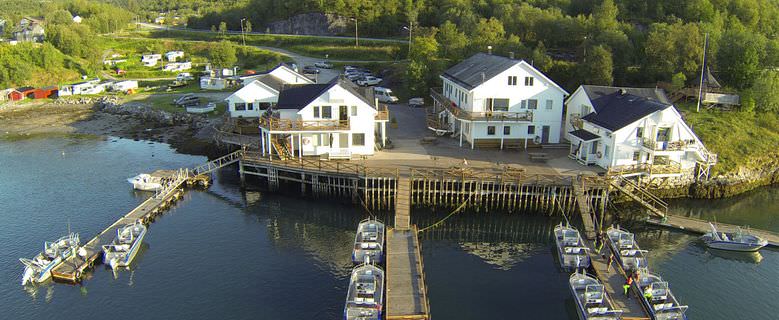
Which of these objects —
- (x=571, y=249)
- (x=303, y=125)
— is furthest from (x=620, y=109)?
(x=303, y=125)

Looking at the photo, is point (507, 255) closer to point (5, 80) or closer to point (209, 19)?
point (5, 80)

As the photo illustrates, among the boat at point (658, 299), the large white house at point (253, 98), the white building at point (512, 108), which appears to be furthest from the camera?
the large white house at point (253, 98)

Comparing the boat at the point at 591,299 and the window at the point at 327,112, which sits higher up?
the window at the point at 327,112

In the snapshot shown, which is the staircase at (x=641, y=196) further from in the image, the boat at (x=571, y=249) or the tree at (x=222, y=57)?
the tree at (x=222, y=57)

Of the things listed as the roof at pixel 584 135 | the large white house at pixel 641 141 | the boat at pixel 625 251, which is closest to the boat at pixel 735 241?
the boat at pixel 625 251

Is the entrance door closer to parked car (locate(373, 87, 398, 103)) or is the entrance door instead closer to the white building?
the white building

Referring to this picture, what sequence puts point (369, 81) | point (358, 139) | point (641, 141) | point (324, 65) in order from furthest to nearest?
point (324, 65) < point (369, 81) < point (358, 139) < point (641, 141)

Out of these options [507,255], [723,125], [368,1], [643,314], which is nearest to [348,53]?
[368,1]

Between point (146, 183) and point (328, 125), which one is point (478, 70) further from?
point (146, 183)
